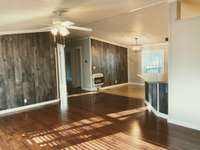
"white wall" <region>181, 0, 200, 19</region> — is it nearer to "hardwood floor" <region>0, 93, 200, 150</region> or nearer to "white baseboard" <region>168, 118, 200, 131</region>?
"white baseboard" <region>168, 118, 200, 131</region>

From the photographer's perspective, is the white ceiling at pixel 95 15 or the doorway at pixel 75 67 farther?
the doorway at pixel 75 67

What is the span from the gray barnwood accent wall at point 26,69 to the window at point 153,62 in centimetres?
501

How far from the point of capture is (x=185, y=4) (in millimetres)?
4344

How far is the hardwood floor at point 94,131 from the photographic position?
3.43 meters

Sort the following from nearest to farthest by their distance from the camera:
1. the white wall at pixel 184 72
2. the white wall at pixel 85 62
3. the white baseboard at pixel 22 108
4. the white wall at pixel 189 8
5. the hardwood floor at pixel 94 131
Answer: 1. the hardwood floor at pixel 94 131
2. the white wall at pixel 184 72
3. the white wall at pixel 189 8
4. the white baseboard at pixel 22 108
5. the white wall at pixel 85 62

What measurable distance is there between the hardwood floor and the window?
4106 mm

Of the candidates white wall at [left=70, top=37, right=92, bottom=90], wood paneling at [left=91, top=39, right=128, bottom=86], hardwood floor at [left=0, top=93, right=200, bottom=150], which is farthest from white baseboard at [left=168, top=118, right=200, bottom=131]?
wood paneling at [left=91, top=39, right=128, bottom=86]

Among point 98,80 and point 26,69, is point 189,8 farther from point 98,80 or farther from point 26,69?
point 98,80

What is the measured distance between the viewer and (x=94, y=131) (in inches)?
161

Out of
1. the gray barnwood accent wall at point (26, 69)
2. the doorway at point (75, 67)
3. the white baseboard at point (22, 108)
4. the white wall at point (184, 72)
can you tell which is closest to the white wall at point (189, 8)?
the white wall at point (184, 72)

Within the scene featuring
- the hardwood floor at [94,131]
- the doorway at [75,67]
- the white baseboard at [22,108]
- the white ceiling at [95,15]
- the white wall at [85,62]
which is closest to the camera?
the white ceiling at [95,15]

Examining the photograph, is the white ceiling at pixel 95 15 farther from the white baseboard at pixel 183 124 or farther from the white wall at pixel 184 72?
the white baseboard at pixel 183 124

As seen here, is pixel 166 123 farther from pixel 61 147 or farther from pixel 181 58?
pixel 61 147

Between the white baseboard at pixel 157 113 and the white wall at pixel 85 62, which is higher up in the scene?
the white wall at pixel 85 62
